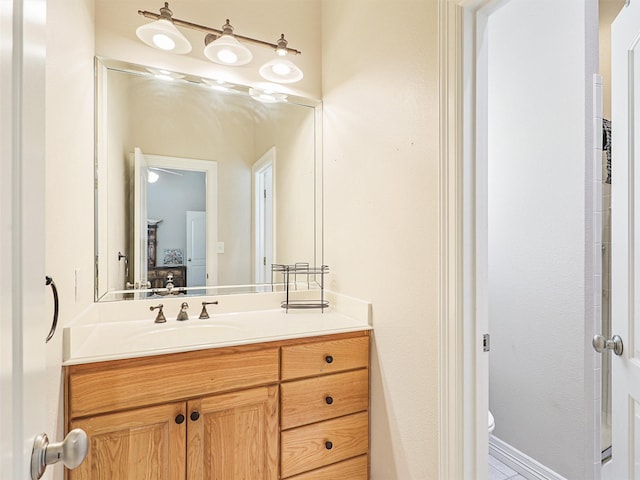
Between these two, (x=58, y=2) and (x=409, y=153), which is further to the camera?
(x=409, y=153)

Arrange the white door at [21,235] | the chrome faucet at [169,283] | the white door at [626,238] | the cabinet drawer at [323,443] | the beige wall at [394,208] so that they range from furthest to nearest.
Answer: the chrome faucet at [169,283]
the cabinet drawer at [323,443]
the beige wall at [394,208]
the white door at [626,238]
the white door at [21,235]

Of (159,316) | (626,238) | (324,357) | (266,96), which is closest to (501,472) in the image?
(324,357)

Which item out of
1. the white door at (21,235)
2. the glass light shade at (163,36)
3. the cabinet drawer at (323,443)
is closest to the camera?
the white door at (21,235)

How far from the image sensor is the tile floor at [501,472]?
1.82 m

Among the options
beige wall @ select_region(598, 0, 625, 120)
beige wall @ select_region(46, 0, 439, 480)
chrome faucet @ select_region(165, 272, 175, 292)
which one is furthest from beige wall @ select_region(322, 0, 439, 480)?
beige wall @ select_region(598, 0, 625, 120)

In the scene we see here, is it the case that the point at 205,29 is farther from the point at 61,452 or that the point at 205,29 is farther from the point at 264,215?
the point at 61,452

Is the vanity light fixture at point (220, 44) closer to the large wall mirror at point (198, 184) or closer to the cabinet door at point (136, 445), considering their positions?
the large wall mirror at point (198, 184)

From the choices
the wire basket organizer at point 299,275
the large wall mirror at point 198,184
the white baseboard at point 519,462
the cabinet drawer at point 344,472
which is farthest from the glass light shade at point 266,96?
the white baseboard at point 519,462

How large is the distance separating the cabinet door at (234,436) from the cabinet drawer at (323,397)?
6 cm

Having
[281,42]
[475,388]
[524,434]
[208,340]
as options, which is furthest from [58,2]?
[524,434]

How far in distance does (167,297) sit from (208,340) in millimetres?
556

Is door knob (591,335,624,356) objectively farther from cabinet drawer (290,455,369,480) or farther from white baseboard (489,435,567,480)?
cabinet drawer (290,455,369,480)

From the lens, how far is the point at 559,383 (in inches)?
66.8

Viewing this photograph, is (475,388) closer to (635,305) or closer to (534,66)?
(635,305)
